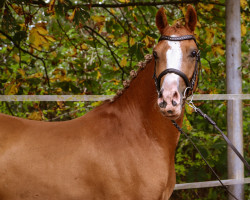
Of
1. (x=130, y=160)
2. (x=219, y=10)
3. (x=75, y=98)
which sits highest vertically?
(x=219, y=10)

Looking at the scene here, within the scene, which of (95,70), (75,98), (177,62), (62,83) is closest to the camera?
(177,62)

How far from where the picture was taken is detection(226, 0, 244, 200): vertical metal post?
3598 millimetres

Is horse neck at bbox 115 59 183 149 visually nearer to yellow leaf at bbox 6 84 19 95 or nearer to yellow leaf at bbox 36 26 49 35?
yellow leaf at bbox 36 26 49 35

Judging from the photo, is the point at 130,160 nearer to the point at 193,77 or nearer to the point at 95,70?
the point at 193,77

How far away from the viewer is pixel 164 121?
2.39 metres

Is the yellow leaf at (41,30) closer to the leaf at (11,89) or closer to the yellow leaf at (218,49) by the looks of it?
the leaf at (11,89)

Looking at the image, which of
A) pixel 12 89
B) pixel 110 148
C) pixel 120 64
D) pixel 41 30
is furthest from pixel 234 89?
pixel 12 89

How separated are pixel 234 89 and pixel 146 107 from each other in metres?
1.66

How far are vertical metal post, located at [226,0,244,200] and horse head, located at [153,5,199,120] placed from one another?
59.9 inches

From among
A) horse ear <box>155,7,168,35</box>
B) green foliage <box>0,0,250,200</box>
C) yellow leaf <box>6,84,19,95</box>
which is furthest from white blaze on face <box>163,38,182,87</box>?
yellow leaf <box>6,84,19,95</box>

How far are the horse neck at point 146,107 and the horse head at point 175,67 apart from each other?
0.19 meters

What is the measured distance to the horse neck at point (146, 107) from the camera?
2383 mm

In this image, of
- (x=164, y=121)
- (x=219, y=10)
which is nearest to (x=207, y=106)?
(x=219, y=10)

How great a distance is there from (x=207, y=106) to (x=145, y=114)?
260cm
